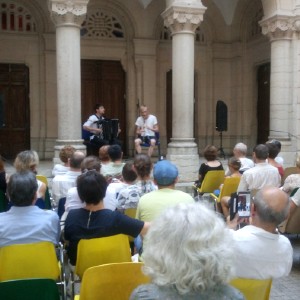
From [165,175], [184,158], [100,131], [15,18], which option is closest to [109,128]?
[100,131]

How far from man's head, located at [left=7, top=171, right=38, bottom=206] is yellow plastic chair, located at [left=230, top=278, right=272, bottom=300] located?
63.0 inches

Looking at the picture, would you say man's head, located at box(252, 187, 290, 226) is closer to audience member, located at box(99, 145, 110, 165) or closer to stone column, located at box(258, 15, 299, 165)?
audience member, located at box(99, 145, 110, 165)

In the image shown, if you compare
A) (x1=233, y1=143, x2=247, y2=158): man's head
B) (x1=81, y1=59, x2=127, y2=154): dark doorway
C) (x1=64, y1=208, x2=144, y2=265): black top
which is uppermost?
(x1=81, y1=59, x2=127, y2=154): dark doorway

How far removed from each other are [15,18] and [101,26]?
2375 millimetres

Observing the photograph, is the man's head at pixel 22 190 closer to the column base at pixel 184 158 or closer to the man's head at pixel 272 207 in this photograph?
the man's head at pixel 272 207

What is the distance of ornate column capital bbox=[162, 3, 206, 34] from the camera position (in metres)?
9.68

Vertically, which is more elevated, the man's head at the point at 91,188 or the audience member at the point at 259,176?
the man's head at the point at 91,188

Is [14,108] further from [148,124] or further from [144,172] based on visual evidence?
[144,172]

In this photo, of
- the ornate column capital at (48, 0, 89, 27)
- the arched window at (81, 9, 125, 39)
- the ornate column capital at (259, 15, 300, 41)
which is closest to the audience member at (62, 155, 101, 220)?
the ornate column capital at (48, 0, 89, 27)

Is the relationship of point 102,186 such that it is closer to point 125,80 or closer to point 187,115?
point 187,115

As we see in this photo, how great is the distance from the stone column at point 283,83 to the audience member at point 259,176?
5101 mm

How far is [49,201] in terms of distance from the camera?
5.10 meters

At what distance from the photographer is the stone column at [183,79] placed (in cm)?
973

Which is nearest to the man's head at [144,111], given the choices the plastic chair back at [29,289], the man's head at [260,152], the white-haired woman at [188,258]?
the man's head at [260,152]
